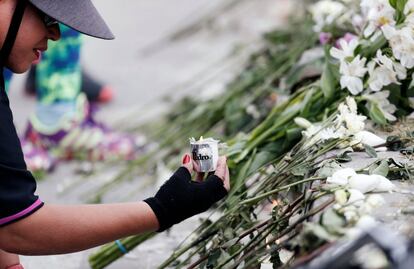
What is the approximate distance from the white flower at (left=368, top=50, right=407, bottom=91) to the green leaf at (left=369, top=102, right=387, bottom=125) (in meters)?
0.05

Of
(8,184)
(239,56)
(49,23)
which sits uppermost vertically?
(49,23)

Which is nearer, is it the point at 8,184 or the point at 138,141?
the point at 8,184

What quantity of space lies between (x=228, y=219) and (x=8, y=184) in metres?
0.65

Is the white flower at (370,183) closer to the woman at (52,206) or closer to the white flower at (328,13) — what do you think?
the woman at (52,206)

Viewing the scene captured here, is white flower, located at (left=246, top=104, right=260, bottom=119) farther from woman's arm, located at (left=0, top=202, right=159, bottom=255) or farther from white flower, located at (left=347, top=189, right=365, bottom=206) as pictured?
white flower, located at (left=347, top=189, right=365, bottom=206)

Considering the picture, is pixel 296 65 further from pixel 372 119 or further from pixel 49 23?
pixel 49 23

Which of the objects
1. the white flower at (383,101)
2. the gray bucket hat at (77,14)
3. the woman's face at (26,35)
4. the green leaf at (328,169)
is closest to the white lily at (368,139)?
the green leaf at (328,169)

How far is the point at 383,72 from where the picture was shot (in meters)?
2.09

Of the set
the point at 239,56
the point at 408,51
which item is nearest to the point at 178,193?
the point at 408,51

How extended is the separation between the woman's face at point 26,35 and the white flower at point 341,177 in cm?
69

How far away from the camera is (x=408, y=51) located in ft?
6.57

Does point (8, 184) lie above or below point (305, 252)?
above

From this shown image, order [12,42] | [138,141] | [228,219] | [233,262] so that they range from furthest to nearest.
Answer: [138,141] → [228,219] → [233,262] → [12,42]

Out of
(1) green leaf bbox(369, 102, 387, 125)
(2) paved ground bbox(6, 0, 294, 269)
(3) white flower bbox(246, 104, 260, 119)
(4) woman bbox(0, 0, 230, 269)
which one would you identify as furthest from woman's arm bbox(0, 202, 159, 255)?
(3) white flower bbox(246, 104, 260, 119)
